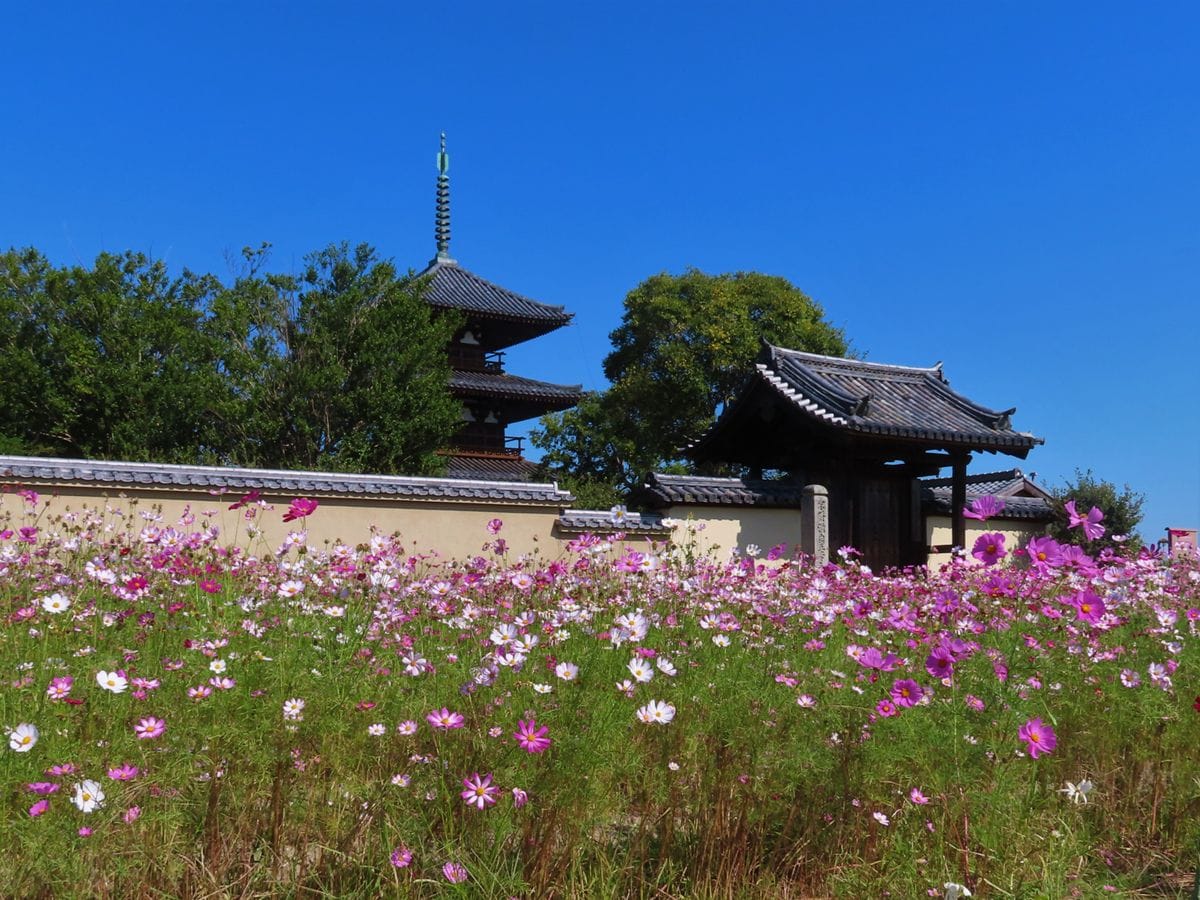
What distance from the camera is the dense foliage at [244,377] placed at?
16375 mm

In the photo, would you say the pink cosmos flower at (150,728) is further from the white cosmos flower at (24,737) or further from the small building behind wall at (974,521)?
the small building behind wall at (974,521)

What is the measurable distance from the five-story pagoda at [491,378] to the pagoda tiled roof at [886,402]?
7421 millimetres

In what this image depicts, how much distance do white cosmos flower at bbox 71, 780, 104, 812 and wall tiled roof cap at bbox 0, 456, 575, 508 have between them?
7.46 m

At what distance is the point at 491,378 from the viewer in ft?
72.6

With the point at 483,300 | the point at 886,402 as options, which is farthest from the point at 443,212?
the point at 886,402

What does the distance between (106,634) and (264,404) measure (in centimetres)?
1335

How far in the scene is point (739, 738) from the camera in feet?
9.32

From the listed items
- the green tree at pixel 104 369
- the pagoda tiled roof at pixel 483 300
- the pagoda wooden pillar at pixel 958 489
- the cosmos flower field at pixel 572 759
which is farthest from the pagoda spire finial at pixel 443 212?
the cosmos flower field at pixel 572 759

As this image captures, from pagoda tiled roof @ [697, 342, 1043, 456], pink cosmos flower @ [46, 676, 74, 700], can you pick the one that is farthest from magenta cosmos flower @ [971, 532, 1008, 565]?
pagoda tiled roof @ [697, 342, 1043, 456]

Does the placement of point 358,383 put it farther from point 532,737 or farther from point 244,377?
point 532,737

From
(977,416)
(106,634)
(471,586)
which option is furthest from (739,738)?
(977,416)

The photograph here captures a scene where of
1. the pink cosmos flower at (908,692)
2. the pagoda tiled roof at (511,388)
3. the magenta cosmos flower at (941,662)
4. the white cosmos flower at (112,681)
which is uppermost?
the pagoda tiled roof at (511,388)

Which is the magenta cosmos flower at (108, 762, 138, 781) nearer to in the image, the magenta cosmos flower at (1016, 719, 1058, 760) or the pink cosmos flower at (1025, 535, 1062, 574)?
the magenta cosmos flower at (1016, 719, 1058, 760)

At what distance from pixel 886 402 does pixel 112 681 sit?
13.5m
